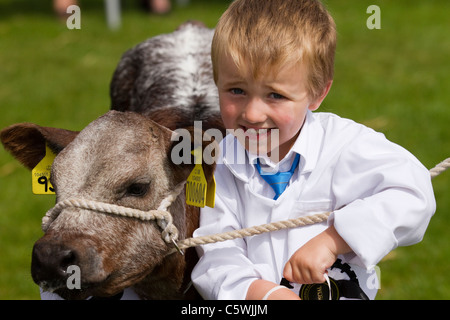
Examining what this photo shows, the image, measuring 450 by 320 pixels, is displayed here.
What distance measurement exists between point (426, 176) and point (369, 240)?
33 centimetres

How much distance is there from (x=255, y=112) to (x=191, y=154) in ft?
1.51

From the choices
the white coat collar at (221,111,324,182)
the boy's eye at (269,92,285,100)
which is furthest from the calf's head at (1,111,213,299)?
the boy's eye at (269,92,285,100)

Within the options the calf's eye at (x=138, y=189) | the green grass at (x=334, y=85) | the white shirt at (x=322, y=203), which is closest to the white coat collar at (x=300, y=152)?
the white shirt at (x=322, y=203)

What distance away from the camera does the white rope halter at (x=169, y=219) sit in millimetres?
2537

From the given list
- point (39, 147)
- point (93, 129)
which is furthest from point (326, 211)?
point (39, 147)

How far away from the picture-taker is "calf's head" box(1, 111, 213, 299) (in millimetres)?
2482

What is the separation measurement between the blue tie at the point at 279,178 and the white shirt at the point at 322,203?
24 mm

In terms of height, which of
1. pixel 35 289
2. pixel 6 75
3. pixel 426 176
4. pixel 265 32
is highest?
pixel 265 32

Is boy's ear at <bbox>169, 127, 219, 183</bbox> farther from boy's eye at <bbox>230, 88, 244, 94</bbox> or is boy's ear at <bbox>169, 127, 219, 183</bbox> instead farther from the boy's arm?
the boy's arm

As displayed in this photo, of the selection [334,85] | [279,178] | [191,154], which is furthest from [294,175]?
[334,85]

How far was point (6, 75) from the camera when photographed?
9.31 meters

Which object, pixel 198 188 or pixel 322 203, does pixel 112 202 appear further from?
pixel 322 203

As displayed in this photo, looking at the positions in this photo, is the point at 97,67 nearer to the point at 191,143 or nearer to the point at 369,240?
the point at 191,143

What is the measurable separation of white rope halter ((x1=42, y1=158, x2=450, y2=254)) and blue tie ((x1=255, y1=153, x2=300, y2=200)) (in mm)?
156
